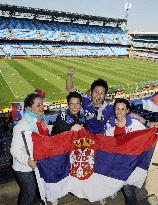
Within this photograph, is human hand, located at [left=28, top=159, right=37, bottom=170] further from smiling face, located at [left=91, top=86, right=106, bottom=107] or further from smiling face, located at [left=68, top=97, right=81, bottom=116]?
smiling face, located at [left=91, top=86, right=106, bottom=107]

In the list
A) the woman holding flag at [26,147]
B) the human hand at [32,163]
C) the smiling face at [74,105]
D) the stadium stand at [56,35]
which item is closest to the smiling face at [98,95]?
the smiling face at [74,105]

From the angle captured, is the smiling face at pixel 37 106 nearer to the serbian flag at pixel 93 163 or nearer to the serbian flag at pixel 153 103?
the serbian flag at pixel 93 163

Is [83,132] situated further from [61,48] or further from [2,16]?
[2,16]

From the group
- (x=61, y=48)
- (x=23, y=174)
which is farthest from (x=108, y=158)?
(x=61, y=48)

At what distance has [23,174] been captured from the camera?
4684mm

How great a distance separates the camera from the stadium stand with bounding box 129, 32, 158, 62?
70.7m

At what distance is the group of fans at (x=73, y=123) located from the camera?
15.0 feet

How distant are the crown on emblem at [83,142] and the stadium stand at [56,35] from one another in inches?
1831

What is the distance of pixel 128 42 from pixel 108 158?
2826 inches

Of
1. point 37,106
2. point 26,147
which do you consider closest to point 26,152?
point 26,147

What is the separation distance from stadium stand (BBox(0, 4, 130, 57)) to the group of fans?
1805 inches

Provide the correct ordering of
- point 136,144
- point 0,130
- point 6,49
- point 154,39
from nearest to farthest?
point 136,144
point 0,130
point 6,49
point 154,39

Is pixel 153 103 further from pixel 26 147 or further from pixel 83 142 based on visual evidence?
pixel 26 147

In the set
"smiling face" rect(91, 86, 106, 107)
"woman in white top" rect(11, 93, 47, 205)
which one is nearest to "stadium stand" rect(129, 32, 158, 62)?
"smiling face" rect(91, 86, 106, 107)
